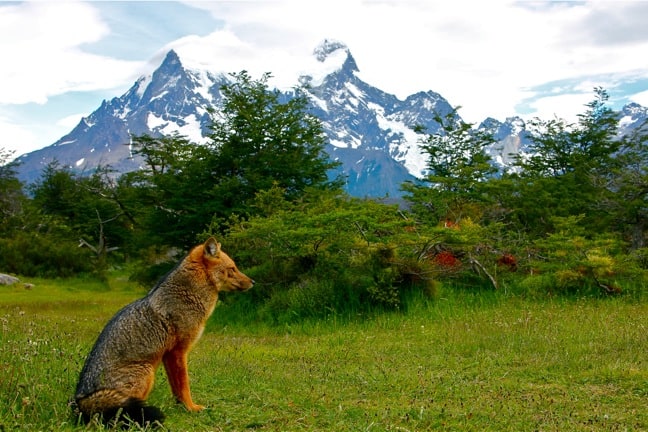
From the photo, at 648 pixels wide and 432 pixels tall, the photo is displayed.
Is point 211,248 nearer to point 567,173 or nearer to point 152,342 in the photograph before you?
point 152,342

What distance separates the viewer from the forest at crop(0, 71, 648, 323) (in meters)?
12.3

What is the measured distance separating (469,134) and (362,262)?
14138 millimetres

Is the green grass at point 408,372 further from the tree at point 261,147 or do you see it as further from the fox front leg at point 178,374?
the tree at point 261,147

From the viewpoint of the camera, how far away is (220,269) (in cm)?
591

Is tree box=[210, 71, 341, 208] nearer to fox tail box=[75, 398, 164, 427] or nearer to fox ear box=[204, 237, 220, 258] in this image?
fox ear box=[204, 237, 220, 258]

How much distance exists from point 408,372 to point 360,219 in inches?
217

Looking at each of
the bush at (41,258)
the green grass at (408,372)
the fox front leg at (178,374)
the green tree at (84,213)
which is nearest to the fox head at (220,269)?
the fox front leg at (178,374)

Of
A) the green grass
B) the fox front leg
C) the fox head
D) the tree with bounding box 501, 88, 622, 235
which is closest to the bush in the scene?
the green grass

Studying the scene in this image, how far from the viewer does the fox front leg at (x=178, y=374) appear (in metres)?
5.54

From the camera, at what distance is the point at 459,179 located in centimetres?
1641

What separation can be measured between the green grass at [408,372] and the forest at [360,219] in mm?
835

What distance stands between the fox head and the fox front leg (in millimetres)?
740

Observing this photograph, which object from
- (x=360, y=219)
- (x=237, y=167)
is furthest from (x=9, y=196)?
(x=360, y=219)

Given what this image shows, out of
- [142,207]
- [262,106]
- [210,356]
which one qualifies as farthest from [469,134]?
[210,356]
